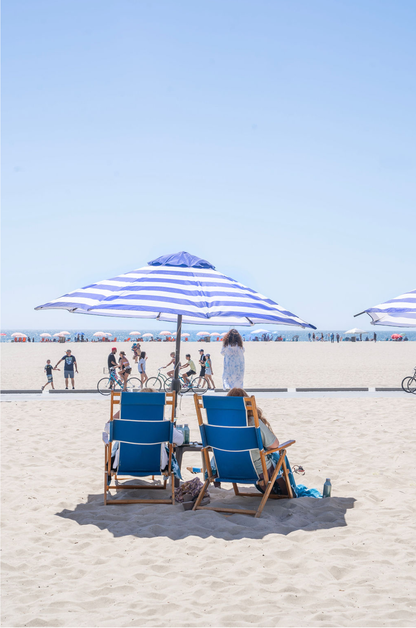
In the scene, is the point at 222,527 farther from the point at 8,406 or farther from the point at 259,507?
the point at 8,406

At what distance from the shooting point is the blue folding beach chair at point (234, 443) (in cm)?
465

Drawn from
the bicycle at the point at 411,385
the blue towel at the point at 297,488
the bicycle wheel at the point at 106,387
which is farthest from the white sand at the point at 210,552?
the bicycle at the point at 411,385

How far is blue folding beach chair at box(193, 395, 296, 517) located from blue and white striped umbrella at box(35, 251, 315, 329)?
0.77m

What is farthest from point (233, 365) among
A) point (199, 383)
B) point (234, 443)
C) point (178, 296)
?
point (199, 383)

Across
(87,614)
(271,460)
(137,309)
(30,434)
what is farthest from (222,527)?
(30,434)

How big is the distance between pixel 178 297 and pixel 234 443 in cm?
140

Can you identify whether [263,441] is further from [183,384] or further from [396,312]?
[183,384]

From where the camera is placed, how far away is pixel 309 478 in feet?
19.1

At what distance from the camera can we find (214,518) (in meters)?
4.55

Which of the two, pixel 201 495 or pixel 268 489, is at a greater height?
pixel 268 489

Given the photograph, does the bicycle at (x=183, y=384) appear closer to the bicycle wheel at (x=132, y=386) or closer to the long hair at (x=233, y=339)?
the bicycle wheel at (x=132, y=386)

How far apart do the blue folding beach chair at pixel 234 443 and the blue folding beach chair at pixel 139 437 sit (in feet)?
1.26

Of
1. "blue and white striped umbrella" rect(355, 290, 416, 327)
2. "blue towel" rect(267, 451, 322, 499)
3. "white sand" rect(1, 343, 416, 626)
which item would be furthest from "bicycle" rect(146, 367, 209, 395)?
"blue towel" rect(267, 451, 322, 499)

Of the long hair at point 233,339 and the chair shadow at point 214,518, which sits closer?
the chair shadow at point 214,518
